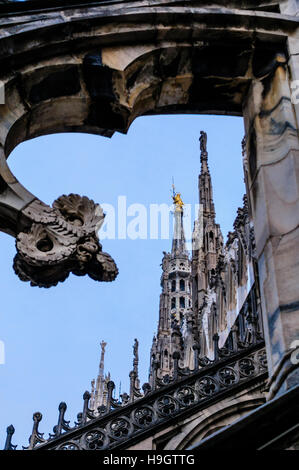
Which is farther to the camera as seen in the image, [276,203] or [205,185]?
[205,185]

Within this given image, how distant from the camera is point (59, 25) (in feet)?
13.9

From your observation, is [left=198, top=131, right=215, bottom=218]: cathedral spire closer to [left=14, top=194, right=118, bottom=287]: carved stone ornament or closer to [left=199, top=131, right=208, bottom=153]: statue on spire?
[left=199, top=131, right=208, bottom=153]: statue on spire

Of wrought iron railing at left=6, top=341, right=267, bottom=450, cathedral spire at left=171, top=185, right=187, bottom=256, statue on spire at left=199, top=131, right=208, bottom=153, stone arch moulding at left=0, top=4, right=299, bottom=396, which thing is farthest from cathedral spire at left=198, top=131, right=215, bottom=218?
stone arch moulding at left=0, top=4, right=299, bottom=396

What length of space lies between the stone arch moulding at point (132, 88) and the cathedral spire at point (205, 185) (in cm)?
3308

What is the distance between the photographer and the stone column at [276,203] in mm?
3145

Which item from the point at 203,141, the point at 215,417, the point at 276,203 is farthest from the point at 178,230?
the point at 276,203

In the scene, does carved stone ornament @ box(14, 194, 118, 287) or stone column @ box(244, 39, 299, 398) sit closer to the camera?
stone column @ box(244, 39, 299, 398)

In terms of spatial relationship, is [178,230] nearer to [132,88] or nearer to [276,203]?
[132,88]

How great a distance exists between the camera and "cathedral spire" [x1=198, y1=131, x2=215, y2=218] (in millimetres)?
37812

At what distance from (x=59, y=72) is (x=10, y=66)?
31cm

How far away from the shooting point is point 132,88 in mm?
4527

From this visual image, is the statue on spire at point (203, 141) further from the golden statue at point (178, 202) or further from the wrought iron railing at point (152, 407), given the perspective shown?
the wrought iron railing at point (152, 407)

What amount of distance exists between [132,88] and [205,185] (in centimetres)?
3514

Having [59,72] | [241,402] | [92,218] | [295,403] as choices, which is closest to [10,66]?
[59,72]
